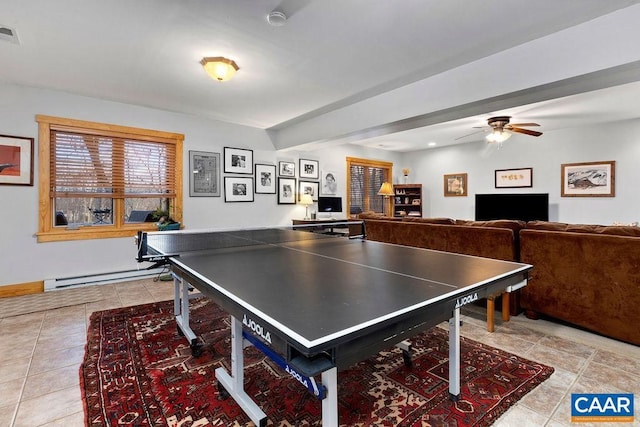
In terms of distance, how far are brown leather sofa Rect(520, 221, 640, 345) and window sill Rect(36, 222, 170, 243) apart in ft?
16.0

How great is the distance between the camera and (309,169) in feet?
21.2

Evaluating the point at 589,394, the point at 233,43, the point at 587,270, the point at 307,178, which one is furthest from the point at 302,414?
the point at 307,178

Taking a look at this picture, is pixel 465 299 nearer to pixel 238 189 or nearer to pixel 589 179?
pixel 238 189

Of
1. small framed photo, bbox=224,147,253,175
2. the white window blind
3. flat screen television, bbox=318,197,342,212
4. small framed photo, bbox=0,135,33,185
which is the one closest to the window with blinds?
flat screen television, bbox=318,197,342,212

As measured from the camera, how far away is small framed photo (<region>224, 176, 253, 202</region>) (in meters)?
5.28

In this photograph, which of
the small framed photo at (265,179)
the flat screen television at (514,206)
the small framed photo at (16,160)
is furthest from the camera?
the flat screen television at (514,206)

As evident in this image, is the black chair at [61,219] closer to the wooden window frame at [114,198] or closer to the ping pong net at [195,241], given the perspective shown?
the wooden window frame at [114,198]

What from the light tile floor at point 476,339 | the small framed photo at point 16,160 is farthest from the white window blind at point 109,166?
the light tile floor at point 476,339

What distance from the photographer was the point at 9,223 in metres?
3.69

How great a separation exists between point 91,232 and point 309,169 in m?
3.90

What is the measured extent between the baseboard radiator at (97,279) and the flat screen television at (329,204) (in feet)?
10.3

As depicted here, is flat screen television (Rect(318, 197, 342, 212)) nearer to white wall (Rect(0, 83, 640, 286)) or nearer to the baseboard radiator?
white wall (Rect(0, 83, 640, 286))

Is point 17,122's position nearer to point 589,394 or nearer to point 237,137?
point 237,137

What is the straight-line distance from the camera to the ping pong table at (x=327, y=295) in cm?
90
